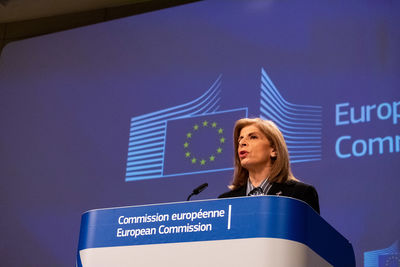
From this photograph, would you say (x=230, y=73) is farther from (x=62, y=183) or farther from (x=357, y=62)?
(x=62, y=183)

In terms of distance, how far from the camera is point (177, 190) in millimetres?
4617

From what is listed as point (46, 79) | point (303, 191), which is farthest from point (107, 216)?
point (46, 79)

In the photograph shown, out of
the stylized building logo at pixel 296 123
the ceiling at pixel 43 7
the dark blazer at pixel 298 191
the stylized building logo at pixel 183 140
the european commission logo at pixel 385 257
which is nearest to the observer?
the dark blazer at pixel 298 191

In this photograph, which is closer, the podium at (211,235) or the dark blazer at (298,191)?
the podium at (211,235)

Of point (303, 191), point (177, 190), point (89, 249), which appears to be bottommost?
point (89, 249)

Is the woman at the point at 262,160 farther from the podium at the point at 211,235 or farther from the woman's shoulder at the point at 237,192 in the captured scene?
the podium at the point at 211,235

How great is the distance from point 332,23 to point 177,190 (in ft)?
5.14

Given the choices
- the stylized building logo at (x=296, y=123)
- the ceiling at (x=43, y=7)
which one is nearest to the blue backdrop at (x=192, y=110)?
the stylized building logo at (x=296, y=123)

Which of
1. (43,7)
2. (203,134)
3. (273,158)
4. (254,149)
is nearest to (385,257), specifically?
(273,158)

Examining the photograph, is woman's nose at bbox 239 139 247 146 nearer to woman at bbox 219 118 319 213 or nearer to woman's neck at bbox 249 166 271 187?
woman at bbox 219 118 319 213

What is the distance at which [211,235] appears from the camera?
Result: 201 cm

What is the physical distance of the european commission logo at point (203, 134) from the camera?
4238mm

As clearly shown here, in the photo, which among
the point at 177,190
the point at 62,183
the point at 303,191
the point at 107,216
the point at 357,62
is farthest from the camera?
the point at 62,183

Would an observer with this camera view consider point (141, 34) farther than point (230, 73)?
Yes
